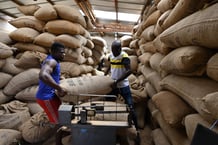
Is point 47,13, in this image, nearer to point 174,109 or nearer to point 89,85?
point 89,85

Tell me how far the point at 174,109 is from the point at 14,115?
2195 millimetres

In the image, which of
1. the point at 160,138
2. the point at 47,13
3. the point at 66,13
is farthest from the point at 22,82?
the point at 160,138

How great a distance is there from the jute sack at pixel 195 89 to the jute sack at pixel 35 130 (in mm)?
1658

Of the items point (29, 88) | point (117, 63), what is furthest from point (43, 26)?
point (117, 63)

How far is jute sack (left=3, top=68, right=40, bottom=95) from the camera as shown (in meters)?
3.33

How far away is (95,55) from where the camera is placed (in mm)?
6445

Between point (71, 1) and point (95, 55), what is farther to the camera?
point (95, 55)

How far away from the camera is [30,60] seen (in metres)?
3.42

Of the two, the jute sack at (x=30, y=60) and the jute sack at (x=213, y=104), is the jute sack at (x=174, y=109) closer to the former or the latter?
the jute sack at (x=213, y=104)

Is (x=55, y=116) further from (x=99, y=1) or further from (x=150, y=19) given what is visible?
(x=99, y=1)

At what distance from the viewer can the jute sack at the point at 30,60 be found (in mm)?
3412

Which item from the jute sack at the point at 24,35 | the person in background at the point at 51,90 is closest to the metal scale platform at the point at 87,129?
the person in background at the point at 51,90

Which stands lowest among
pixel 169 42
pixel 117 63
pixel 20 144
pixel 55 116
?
pixel 20 144

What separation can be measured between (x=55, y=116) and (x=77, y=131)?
25.8 inches
